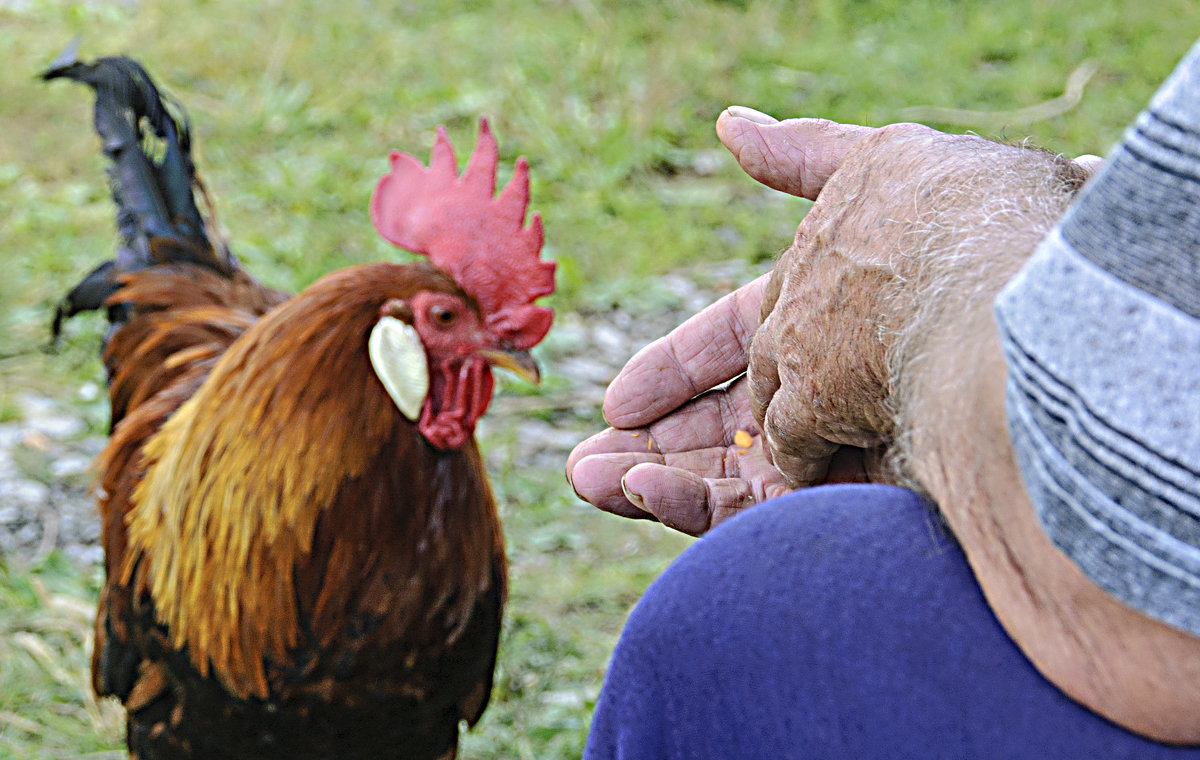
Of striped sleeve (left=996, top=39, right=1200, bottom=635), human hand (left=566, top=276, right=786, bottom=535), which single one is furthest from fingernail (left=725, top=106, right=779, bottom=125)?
striped sleeve (left=996, top=39, right=1200, bottom=635)

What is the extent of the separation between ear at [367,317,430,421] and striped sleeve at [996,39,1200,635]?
5.75 feet

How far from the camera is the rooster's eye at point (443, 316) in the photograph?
2346mm

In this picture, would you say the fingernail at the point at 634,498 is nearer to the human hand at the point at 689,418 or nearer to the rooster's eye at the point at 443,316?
the human hand at the point at 689,418

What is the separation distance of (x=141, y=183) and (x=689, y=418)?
6.83ft

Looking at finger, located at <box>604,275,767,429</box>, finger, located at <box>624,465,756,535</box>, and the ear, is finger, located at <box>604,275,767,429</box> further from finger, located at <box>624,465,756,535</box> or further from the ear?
the ear

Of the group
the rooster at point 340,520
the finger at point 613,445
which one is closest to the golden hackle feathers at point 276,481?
the rooster at point 340,520

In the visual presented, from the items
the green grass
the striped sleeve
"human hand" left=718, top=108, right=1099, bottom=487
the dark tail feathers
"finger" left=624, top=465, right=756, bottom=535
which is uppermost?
the striped sleeve

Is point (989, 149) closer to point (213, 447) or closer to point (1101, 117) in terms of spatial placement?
point (213, 447)

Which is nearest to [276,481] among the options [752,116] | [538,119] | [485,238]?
[485,238]

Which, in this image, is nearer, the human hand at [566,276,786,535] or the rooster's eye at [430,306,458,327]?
the human hand at [566,276,786,535]

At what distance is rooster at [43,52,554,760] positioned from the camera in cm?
231

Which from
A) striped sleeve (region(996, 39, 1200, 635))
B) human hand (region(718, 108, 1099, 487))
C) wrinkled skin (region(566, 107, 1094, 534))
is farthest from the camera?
wrinkled skin (region(566, 107, 1094, 534))

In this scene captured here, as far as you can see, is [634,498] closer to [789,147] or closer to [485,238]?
[789,147]

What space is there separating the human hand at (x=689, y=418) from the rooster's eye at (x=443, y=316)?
659 millimetres
